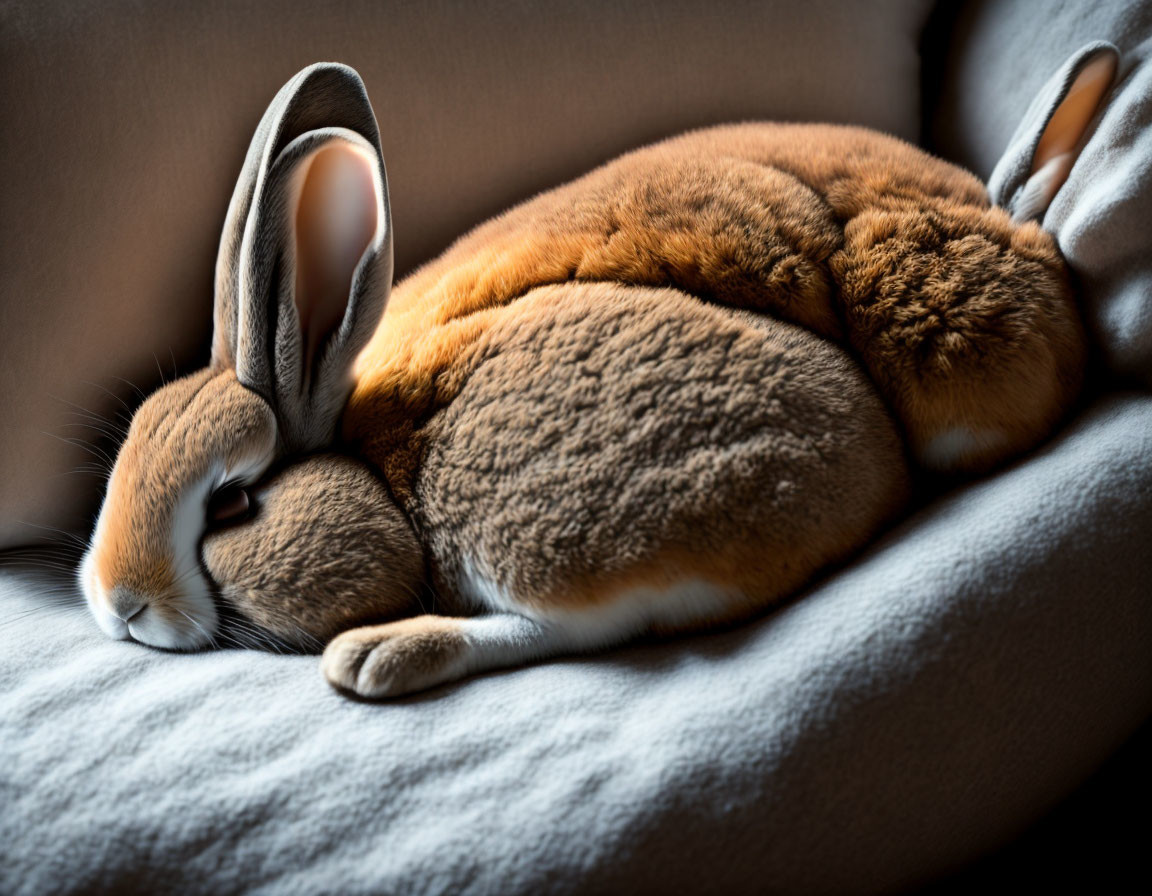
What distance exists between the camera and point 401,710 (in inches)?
25.1

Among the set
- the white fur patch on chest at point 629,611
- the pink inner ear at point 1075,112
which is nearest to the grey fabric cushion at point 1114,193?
the pink inner ear at point 1075,112

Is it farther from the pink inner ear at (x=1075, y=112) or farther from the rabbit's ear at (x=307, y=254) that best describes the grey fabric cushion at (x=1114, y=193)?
the rabbit's ear at (x=307, y=254)

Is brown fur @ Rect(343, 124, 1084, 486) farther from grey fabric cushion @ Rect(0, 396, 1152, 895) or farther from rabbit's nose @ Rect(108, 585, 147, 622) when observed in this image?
rabbit's nose @ Rect(108, 585, 147, 622)

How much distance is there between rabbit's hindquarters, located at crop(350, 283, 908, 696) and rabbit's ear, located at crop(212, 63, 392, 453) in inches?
4.1

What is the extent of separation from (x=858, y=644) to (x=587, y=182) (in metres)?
0.48

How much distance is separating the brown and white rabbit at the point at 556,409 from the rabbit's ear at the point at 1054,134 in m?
0.07

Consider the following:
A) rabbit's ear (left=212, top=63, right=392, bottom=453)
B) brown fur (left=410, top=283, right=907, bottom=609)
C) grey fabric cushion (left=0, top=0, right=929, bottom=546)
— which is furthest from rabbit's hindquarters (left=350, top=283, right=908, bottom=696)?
grey fabric cushion (left=0, top=0, right=929, bottom=546)

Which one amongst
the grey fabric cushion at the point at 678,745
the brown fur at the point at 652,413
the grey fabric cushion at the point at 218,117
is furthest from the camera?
the grey fabric cushion at the point at 218,117

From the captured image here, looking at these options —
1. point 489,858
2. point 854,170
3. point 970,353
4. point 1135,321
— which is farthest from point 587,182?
point 489,858

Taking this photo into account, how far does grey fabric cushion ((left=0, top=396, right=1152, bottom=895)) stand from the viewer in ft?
1.80

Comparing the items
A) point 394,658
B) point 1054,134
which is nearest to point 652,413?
point 394,658

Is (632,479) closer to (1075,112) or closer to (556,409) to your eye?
(556,409)

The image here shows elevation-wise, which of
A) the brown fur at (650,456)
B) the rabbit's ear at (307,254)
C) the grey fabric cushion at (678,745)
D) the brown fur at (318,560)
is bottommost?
the grey fabric cushion at (678,745)

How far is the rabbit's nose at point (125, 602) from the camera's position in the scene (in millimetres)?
702
